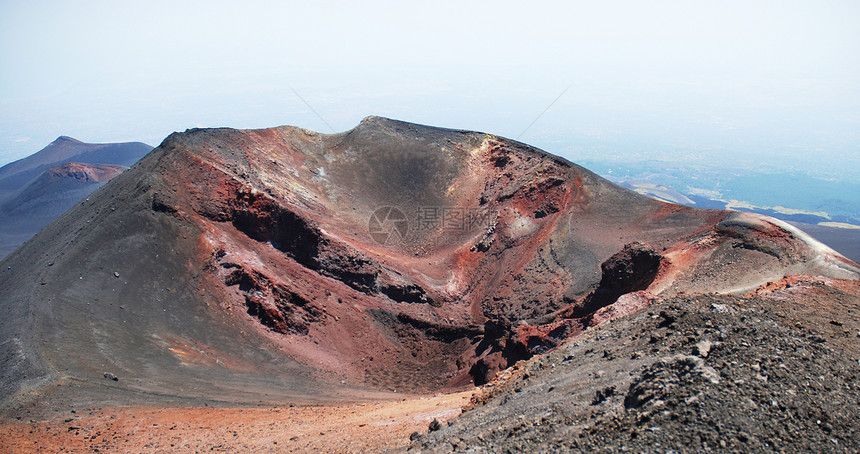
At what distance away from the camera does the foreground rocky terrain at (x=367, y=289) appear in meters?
12.9

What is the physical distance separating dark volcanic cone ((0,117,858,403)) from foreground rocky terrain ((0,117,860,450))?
0.33 ft


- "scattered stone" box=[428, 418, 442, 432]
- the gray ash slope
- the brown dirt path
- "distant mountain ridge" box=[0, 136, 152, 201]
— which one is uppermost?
"distant mountain ridge" box=[0, 136, 152, 201]

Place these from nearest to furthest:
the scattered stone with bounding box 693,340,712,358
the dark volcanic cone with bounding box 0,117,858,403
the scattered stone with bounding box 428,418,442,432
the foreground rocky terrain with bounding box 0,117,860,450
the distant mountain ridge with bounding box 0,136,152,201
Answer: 1. the scattered stone with bounding box 693,340,712,358
2. the scattered stone with bounding box 428,418,442,432
3. the foreground rocky terrain with bounding box 0,117,860,450
4. the dark volcanic cone with bounding box 0,117,858,403
5. the distant mountain ridge with bounding box 0,136,152,201

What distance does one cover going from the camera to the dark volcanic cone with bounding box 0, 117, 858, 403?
1736 cm

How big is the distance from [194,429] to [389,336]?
12175mm

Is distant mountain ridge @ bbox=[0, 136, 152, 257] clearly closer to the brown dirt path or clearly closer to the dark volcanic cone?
the dark volcanic cone

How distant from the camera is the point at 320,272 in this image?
2562 cm

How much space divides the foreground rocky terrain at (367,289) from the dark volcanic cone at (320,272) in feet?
0.33

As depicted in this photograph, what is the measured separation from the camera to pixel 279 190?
30.0m

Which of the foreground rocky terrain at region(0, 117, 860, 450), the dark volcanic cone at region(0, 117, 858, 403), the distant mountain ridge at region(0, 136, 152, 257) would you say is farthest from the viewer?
the distant mountain ridge at region(0, 136, 152, 257)

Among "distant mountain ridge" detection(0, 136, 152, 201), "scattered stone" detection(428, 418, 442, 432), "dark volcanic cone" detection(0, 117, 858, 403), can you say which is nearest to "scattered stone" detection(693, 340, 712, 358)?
"scattered stone" detection(428, 418, 442, 432)

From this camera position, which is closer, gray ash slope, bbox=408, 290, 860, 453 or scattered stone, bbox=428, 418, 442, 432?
gray ash slope, bbox=408, 290, 860, 453

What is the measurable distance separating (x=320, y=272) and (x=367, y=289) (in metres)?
2.60

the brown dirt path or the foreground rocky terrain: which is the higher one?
Answer: the foreground rocky terrain
